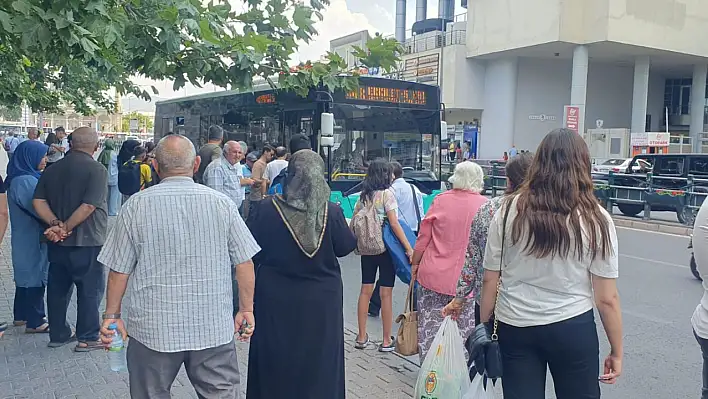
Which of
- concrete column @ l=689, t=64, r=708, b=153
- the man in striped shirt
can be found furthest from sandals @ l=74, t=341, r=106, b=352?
concrete column @ l=689, t=64, r=708, b=153

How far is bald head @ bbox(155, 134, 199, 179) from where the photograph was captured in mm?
3199

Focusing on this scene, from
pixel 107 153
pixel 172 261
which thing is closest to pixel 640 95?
pixel 107 153

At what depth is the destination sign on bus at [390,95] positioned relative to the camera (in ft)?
38.3

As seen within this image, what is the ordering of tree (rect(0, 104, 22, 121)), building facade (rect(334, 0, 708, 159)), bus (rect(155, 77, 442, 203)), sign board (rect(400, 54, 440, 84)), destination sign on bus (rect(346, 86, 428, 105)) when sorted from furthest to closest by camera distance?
sign board (rect(400, 54, 440, 84)), building facade (rect(334, 0, 708, 159)), tree (rect(0, 104, 22, 121)), destination sign on bus (rect(346, 86, 428, 105)), bus (rect(155, 77, 442, 203))

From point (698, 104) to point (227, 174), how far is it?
140 feet

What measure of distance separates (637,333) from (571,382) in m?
4.29

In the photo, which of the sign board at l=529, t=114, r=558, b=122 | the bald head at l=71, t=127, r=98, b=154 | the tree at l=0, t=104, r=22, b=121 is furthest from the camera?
the sign board at l=529, t=114, r=558, b=122

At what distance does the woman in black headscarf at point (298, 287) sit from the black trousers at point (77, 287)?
7.97 feet

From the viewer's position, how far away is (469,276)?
12.2 feet

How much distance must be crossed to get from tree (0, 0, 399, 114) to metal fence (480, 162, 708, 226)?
980 cm

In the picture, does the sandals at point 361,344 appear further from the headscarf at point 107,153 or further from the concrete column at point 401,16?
the concrete column at point 401,16

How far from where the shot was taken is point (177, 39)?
5.10 metres

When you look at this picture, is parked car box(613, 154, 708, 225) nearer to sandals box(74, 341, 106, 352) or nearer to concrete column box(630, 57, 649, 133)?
sandals box(74, 341, 106, 352)

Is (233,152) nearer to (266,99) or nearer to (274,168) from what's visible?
(274,168)
